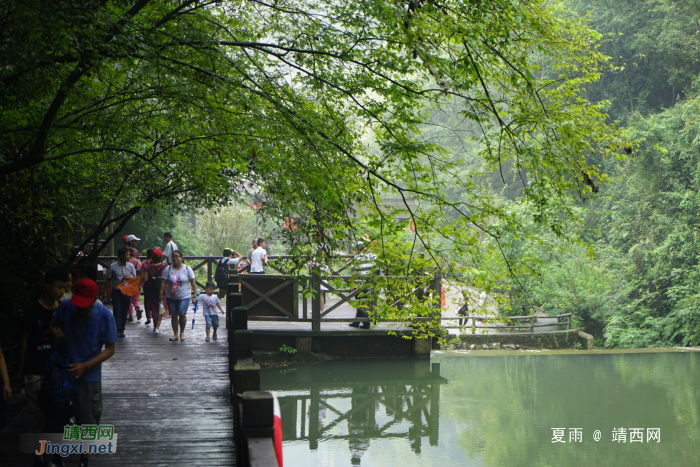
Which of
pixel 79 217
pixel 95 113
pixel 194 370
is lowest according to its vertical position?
pixel 194 370

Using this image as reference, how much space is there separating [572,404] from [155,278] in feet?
29.5

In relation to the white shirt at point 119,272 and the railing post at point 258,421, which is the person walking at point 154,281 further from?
the railing post at point 258,421

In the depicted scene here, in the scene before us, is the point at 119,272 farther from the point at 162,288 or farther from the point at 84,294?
the point at 84,294

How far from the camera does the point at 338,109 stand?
706cm

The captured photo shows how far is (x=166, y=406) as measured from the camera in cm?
728

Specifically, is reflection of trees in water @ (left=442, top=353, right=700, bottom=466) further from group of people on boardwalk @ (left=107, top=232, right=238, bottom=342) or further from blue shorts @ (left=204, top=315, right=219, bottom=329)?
group of people on boardwalk @ (left=107, top=232, right=238, bottom=342)

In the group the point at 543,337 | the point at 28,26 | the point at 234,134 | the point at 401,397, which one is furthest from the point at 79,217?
the point at 543,337

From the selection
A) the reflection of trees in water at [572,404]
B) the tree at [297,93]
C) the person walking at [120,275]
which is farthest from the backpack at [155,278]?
the reflection of trees in water at [572,404]

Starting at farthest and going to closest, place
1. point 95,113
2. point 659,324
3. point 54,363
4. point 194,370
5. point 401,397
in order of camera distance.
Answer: point 659,324 → point 401,397 → point 194,370 → point 95,113 → point 54,363

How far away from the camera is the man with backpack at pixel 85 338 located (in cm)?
446

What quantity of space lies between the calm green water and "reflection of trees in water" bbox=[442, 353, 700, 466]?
3 cm

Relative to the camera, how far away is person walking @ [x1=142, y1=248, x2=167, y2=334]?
11039mm

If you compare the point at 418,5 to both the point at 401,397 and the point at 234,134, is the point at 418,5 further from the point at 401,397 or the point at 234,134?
the point at 401,397

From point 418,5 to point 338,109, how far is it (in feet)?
7.08
